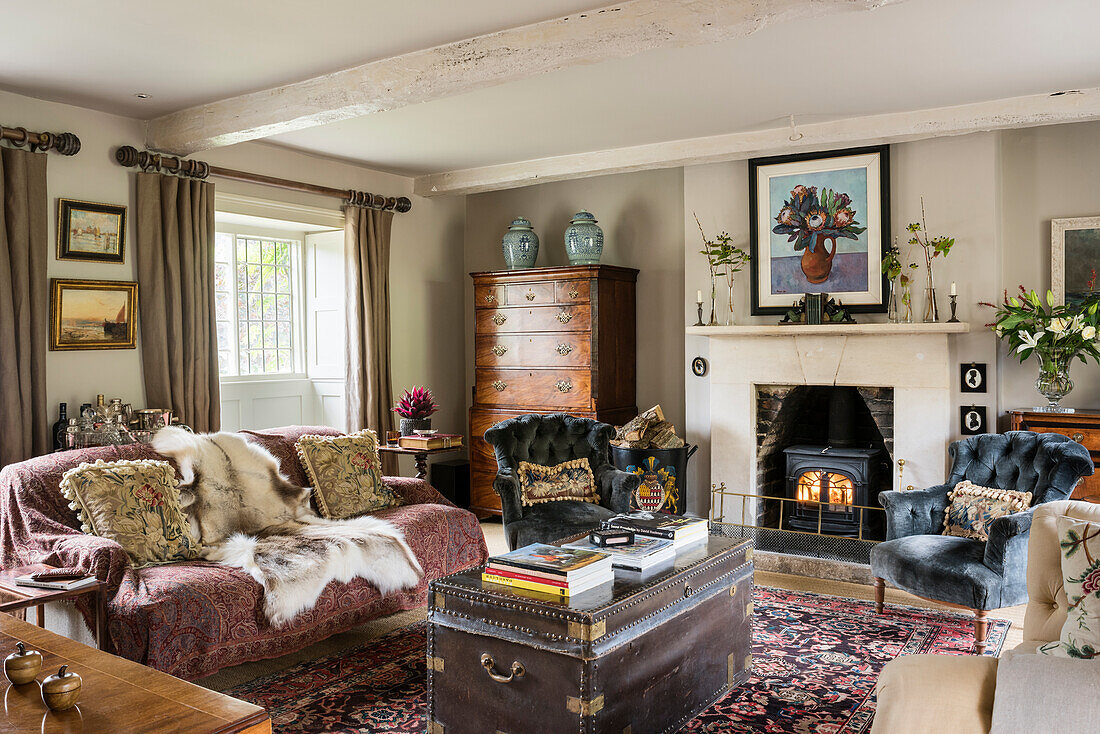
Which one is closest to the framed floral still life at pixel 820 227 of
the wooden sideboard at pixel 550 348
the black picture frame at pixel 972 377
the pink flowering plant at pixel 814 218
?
the pink flowering plant at pixel 814 218

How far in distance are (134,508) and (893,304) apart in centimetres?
441

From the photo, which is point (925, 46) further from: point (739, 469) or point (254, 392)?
point (254, 392)

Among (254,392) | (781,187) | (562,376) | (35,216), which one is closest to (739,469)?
(562,376)

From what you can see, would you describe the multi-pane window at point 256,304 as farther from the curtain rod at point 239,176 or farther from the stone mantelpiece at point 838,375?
the stone mantelpiece at point 838,375

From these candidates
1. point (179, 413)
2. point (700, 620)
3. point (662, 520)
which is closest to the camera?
point (700, 620)

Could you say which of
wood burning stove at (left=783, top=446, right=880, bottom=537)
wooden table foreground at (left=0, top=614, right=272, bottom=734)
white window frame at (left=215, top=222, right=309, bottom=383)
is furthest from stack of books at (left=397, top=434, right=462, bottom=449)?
wooden table foreground at (left=0, top=614, right=272, bottom=734)

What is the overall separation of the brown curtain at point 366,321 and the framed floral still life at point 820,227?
8.66 feet

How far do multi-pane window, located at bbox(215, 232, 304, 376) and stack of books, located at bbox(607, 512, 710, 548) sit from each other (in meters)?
3.45

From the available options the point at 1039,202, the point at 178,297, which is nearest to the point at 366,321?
the point at 178,297

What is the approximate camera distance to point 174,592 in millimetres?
3178

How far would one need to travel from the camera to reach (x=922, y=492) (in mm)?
4258

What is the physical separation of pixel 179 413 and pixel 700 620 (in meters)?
3.27

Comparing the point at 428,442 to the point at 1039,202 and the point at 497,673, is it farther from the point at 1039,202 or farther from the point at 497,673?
the point at 1039,202

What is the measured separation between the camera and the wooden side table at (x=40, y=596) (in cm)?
296
